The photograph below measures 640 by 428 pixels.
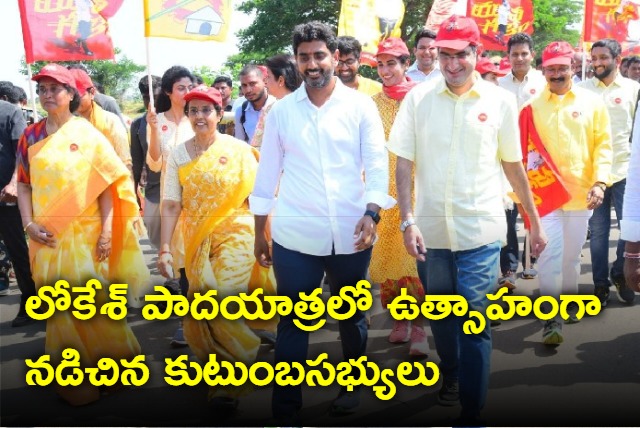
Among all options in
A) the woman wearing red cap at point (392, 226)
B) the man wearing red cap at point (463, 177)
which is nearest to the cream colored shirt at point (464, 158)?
the man wearing red cap at point (463, 177)

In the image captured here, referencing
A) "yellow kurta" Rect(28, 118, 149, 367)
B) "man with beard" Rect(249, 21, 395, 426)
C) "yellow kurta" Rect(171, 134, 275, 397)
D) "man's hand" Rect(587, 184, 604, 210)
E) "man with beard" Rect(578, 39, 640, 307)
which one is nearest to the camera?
"man with beard" Rect(249, 21, 395, 426)

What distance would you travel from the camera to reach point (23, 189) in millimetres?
4711

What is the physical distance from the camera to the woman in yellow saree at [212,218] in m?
4.33

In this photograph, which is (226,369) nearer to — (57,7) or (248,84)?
(248,84)

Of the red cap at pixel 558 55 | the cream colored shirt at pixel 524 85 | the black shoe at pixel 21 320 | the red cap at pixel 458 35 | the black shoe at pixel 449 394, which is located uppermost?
the red cap at pixel 458 35

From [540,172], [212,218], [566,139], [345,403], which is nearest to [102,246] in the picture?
[212,218]

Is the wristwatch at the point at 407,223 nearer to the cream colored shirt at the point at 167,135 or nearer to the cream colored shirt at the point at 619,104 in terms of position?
the cream colored shirt at the point at 167,135

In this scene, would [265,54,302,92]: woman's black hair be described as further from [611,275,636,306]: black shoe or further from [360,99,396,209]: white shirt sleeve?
[611,275,636,306]: black shoe

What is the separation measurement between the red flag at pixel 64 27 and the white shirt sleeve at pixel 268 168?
11.8ft

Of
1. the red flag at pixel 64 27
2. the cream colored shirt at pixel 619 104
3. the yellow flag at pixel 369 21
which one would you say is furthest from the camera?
the yellow flag at pixel 369 21

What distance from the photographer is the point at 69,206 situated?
4.52 m

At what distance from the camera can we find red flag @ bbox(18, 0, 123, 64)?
679cm

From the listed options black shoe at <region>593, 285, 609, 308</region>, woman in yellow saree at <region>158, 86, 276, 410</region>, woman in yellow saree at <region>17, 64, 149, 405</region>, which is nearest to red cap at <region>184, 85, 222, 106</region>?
woman in yellow saree at <region>158, 86, 276, 410</region>

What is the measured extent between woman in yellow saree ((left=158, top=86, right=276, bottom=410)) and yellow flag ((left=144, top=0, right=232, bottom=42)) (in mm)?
1655
